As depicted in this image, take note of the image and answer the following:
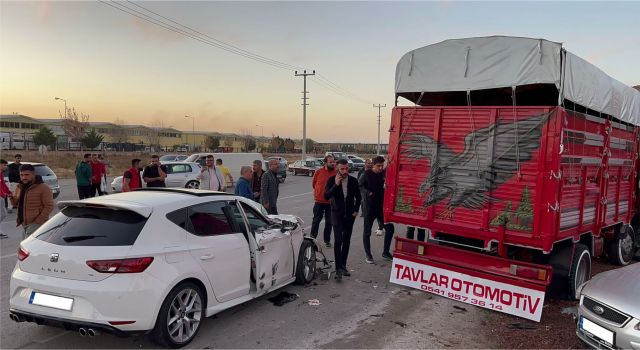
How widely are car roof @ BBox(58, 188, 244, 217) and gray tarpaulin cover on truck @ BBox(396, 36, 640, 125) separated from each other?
311 cm

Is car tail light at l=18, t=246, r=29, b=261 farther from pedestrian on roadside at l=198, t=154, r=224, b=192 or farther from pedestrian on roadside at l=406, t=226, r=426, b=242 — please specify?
pedestrian on roadside at l=198, t=154, r=224, b=192

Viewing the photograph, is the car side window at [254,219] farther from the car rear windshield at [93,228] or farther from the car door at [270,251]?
the car rear windshield at [93,228]

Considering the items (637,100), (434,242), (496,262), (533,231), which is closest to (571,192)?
(533,231)

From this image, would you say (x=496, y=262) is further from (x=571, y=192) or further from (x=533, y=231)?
(x=571, y=192)

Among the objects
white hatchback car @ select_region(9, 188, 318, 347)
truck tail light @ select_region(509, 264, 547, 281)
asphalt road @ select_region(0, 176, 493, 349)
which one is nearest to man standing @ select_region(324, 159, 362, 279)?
asphalt road @ select_region(0, 176, 493, 349)

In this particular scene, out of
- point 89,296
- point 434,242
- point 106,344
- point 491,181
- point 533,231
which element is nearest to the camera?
point 89,296

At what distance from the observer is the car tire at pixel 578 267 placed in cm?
569

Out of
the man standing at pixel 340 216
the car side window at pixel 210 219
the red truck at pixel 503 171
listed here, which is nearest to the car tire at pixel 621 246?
the red truck at pixel 503 171

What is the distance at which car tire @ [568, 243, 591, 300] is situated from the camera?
18.7 feet

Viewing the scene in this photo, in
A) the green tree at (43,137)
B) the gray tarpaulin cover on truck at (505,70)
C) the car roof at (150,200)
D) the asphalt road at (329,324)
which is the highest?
the gray tarpaulin cover on truck at (505,70)

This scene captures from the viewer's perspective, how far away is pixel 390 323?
5.02m

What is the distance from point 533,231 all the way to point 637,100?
4043 mm

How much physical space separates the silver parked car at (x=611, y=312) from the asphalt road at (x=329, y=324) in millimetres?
957

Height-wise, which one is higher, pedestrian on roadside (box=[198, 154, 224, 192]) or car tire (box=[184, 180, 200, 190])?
pedestrian on roadside (box=[198, 154, 224, 192])
